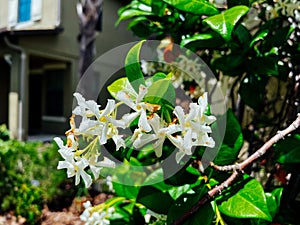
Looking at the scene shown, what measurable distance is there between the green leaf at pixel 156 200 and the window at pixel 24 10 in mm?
5636

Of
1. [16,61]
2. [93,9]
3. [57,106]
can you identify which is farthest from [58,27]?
[57,106]

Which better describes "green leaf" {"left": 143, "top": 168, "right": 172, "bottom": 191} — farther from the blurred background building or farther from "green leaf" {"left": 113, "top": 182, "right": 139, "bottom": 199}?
the blurred background building

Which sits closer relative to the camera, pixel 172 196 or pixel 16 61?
pixel 172 196

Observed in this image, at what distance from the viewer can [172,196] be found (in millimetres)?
816

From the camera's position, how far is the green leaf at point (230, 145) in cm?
73

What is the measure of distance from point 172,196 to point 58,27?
20.3 ft

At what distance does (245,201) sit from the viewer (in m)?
0.65

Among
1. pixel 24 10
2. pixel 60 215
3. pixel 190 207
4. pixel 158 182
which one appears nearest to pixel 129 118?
pixel 190 207

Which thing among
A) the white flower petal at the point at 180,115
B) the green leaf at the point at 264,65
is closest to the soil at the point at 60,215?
the green leaf at the point at 264,65

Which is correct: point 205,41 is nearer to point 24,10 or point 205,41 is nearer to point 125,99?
point 125,99

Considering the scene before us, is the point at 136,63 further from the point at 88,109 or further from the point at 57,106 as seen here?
the point at 57,106

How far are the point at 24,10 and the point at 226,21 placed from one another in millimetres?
5918

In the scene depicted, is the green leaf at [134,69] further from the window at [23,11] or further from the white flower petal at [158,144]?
the window at [23,11]

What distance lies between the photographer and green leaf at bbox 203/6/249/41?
69cm
